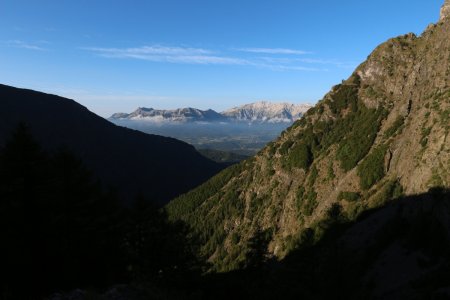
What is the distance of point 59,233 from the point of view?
2658 centimetres

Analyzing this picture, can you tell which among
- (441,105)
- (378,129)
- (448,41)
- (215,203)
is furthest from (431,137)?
(215,203)

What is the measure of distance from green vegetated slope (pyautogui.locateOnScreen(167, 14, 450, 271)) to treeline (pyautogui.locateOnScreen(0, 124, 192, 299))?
2398cm

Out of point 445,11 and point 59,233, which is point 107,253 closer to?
point 59,233

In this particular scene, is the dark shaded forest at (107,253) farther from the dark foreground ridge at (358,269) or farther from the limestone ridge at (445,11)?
the limestone ridge at (445,11)

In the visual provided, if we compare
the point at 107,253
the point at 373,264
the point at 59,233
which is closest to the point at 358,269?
the point at 373,264

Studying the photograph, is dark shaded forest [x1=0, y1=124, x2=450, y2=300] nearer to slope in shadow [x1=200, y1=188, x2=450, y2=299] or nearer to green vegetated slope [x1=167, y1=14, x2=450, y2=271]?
slope in shadow [x1=200, y1=188, x2=450, y2=299]

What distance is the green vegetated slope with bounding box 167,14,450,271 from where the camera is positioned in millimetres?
72875

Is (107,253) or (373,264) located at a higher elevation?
(107,253)

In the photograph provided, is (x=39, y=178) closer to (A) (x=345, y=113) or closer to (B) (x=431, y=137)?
(B) (x=431, y=137)

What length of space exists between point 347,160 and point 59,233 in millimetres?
87114

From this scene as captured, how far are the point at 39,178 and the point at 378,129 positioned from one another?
97.3 m

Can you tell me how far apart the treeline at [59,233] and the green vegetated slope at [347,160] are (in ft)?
78.7

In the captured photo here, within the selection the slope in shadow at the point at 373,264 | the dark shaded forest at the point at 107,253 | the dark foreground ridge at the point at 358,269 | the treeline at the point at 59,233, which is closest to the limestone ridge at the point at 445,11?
the slope in shadow at the point at 373,264

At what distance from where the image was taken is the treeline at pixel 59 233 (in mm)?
23938
